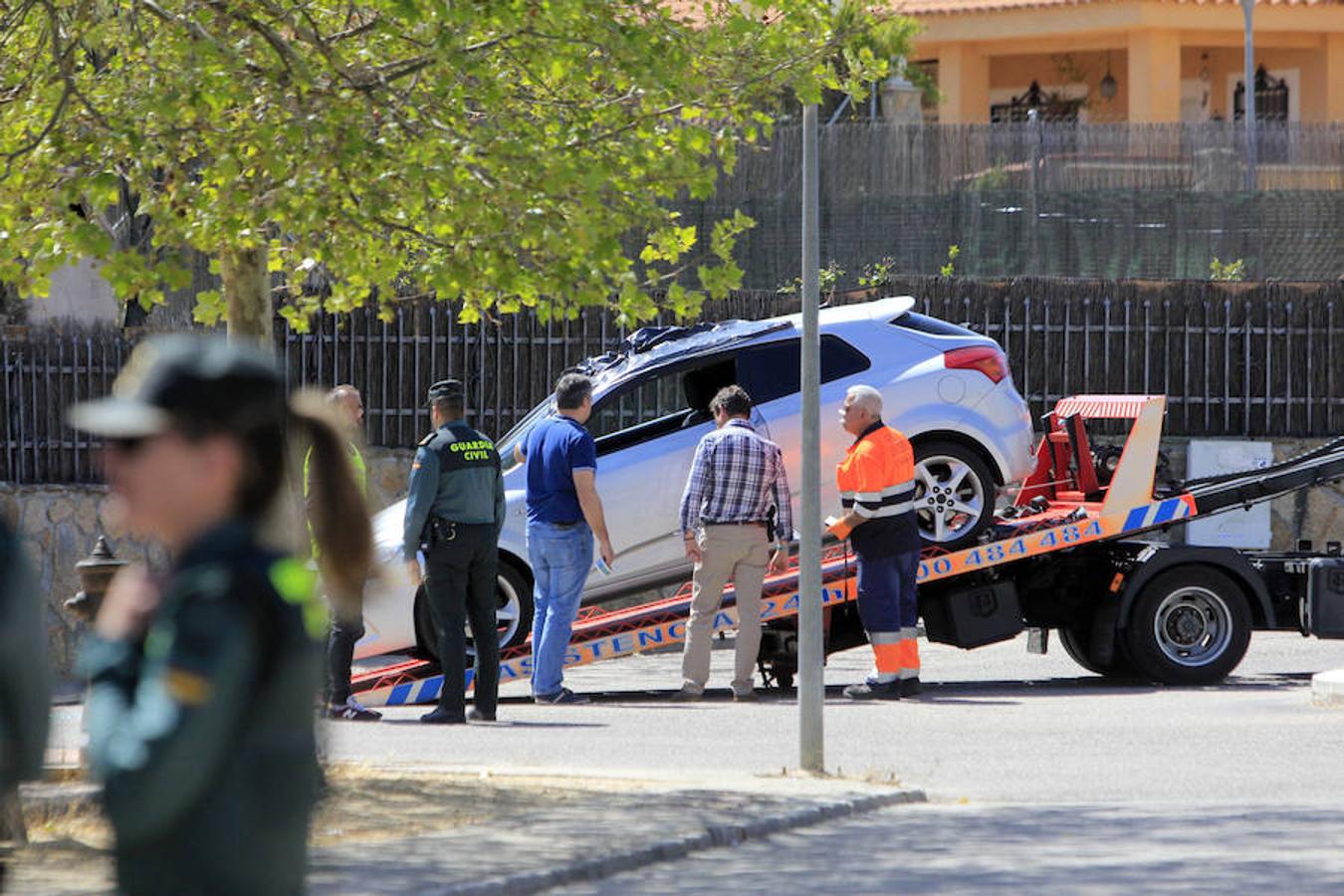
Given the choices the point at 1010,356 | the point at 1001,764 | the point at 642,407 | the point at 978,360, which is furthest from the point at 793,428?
the point at 1010,356

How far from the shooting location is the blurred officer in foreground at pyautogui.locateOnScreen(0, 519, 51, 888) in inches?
157

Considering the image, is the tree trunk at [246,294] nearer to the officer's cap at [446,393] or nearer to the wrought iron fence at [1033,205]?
the officer's cap at [446,393]

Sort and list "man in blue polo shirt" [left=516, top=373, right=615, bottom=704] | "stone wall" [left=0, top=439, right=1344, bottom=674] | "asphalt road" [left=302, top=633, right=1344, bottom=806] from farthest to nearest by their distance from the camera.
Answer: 1. "stone wall" [left=0, top=439, right=1344, bottom=674]
2. "man in blue polo shirt" [left=516, top=373, right=615, bottom=704]
3. "asphalt road" [left=302, top=633, right=1344, bottom=806]

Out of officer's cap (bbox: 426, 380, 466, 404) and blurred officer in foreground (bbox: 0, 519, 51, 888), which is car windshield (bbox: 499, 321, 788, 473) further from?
blurred officer in foreground (bbox: 0, 519, 51, 888)

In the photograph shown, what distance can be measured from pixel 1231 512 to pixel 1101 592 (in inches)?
196

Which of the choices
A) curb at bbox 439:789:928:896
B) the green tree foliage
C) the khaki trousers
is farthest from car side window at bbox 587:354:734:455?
curb at bbox 439:789:928:896

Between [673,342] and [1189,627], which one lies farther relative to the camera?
[673,342]

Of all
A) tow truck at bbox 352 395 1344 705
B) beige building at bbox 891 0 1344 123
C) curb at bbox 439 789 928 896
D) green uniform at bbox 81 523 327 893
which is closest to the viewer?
green uniform at bbox 81 523 327 893

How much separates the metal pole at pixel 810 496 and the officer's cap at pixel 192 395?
6.86 metres

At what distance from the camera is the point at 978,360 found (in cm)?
1545

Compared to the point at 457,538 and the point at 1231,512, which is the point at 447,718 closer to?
the point at 457,538

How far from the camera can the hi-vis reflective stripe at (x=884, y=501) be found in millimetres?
14062

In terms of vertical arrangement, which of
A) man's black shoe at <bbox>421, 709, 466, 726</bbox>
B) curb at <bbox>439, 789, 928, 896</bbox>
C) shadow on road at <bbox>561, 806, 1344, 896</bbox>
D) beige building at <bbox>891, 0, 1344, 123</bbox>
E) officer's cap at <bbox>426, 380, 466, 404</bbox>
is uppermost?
beige building at <bbox>891, 0, 1344, 123</bbox>

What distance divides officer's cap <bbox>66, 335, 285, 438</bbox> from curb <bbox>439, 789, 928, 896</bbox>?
→ 4.28m
